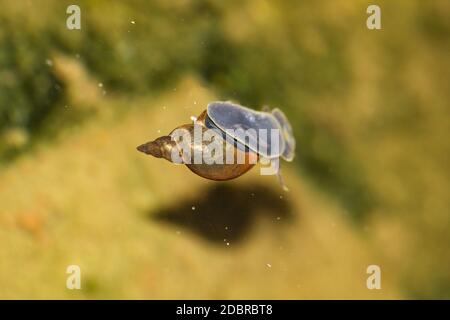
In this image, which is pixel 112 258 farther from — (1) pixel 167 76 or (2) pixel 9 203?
(1) pixel 167 76

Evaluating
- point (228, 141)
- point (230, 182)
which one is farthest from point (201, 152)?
point (230, 182)

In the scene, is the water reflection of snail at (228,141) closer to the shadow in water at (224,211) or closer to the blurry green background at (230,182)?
the blurry green background at (230,182)

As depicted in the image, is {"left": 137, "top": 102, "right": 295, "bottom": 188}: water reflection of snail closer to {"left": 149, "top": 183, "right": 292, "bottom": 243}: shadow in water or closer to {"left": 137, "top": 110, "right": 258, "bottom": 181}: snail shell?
{"left": 137, "top": 110, "right": 258, "bottom": 181}: snail shell

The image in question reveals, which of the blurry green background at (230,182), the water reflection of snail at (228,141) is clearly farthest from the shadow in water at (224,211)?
the water reflection of snail at (228,141)

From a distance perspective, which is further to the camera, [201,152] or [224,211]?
[224,211]

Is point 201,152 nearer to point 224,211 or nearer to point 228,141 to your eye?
point 228,141

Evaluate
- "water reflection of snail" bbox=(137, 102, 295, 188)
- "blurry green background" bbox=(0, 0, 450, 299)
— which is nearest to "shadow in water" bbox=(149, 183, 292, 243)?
"blurry green background" bbox=(0, 0, 450, 299)

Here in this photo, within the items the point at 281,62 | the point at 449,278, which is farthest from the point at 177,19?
the point at 449,278
